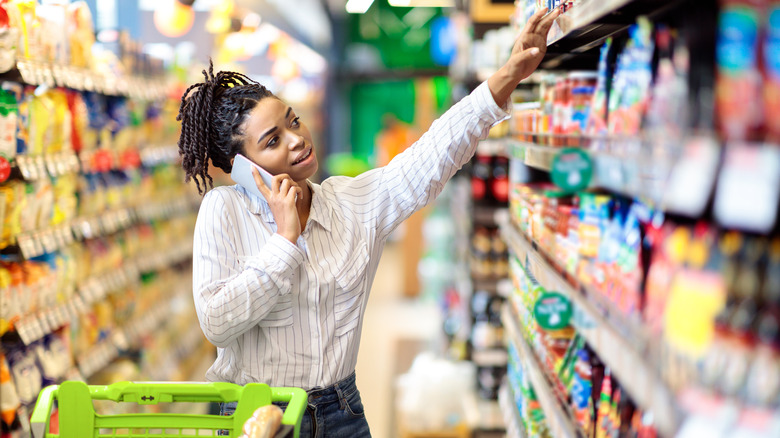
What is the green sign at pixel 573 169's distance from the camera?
58.6 inches

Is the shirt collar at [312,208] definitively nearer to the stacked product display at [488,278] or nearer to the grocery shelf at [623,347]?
the grocery shelf at [623,347]

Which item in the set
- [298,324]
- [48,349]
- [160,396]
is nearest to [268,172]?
[298,324]

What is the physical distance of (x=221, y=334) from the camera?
6.01 feet

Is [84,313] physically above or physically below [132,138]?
below

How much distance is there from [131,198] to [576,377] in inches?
134

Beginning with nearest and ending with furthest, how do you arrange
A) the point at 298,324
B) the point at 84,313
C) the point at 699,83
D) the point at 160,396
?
the point at 699,83
the point at 160,396
the point at 298,324
the point at 84,313

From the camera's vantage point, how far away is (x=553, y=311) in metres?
1.69

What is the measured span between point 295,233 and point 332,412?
0.51 metres

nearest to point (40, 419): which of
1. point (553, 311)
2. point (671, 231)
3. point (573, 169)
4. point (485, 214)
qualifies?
point (553, 311)

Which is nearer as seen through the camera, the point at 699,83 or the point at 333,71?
the point at 699,83

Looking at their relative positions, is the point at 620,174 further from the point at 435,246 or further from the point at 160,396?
the point at 435,246

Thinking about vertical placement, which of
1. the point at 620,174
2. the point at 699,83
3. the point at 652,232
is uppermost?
the point at 699,83

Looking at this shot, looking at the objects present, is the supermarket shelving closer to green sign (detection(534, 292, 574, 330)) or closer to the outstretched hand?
green sign (detection(534, 292, 574, 330))

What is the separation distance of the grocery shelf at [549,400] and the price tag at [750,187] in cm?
92
